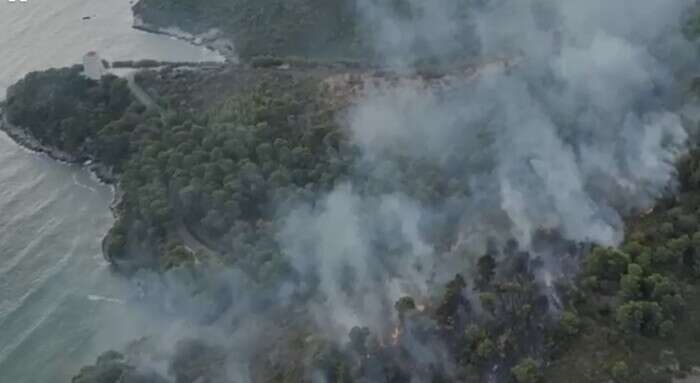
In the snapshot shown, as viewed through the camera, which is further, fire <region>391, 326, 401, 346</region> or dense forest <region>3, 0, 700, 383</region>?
fire <region>391, 326, 401, 346</region>

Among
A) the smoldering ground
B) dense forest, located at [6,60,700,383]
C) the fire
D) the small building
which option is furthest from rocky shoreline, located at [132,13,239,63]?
the fire

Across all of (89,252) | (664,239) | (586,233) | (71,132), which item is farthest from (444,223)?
(71,132)

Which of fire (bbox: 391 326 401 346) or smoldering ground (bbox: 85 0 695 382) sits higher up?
smoldering ground (bbox: 85 0 695 382)

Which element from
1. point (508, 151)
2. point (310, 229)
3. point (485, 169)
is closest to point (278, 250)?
point (310, 229)

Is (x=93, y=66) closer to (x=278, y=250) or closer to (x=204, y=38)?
(x=204, y=38)

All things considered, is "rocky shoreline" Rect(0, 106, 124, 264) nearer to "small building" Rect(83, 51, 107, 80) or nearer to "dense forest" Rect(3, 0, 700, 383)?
"dense forest" Rect(3, 0, 700, 383)

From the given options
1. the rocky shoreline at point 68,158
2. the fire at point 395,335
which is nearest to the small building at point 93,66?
the rocky shoreline at point 68,158
